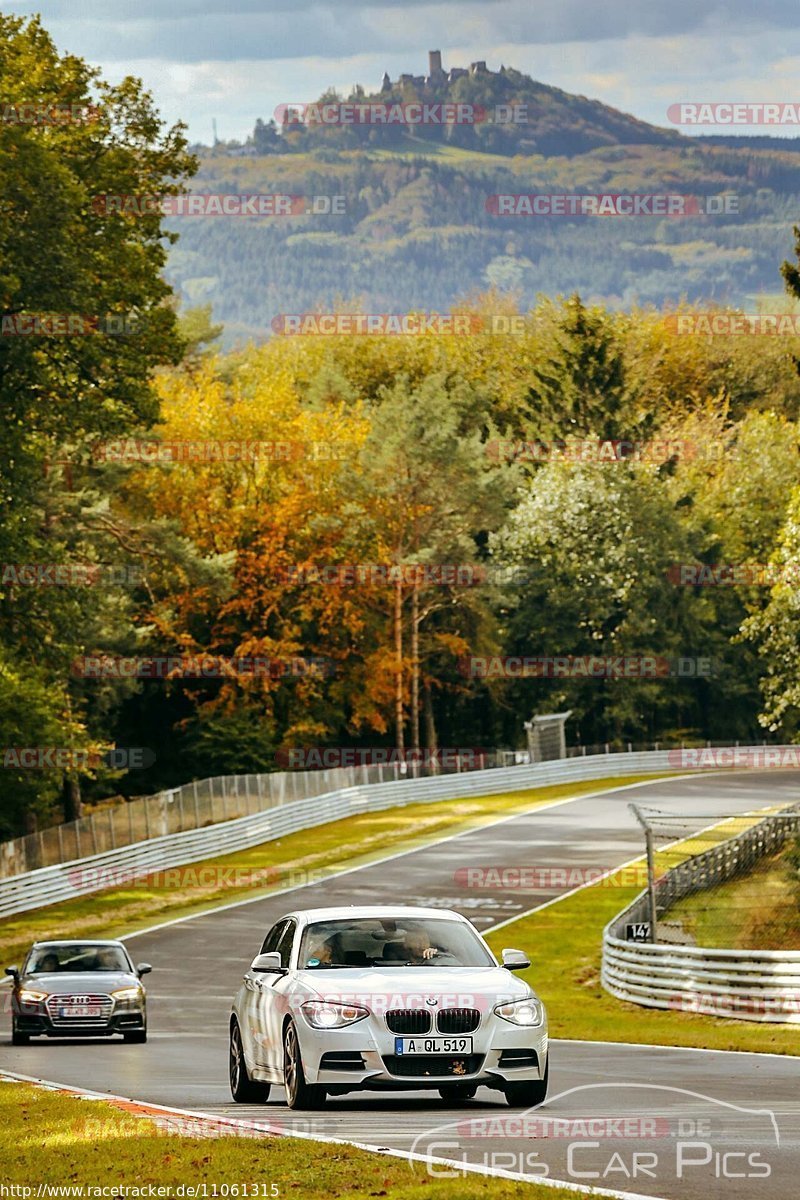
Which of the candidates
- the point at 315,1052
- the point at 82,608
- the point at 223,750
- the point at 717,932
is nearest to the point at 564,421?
the point at 223,750

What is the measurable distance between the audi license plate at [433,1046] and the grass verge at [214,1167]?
1.71 meters

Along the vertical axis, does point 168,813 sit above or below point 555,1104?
below

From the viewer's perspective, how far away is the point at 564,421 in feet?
322

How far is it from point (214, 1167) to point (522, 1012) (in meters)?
3.51

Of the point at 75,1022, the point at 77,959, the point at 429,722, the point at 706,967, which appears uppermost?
the point at 77,959

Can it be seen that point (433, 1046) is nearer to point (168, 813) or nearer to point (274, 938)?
point (274, 938)

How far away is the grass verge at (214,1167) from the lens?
9.44m

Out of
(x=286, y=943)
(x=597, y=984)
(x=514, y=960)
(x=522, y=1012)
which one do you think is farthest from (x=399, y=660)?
(x=522, y=1012)

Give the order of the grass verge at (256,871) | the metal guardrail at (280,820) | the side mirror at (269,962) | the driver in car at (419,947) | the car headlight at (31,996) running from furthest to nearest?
the metal guardrail at (280,820) < the grass verge at (256,871) < the car headlight at (31,996) < the side mirror at (269,962) < the driver in car at (419,947)

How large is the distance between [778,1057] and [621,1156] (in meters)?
9.84

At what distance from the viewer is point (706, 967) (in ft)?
91.7

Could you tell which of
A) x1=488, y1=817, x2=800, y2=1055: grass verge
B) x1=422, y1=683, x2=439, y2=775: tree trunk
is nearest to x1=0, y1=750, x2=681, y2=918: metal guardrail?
x1=422, y1=683, x2=439, y2=775: tree trunk

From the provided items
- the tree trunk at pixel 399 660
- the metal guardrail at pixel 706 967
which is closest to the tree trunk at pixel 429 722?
the tree trunk at pixel 399 660

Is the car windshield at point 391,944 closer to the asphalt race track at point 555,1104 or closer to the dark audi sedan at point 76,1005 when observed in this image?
the asphalt race track at point 555,1104
